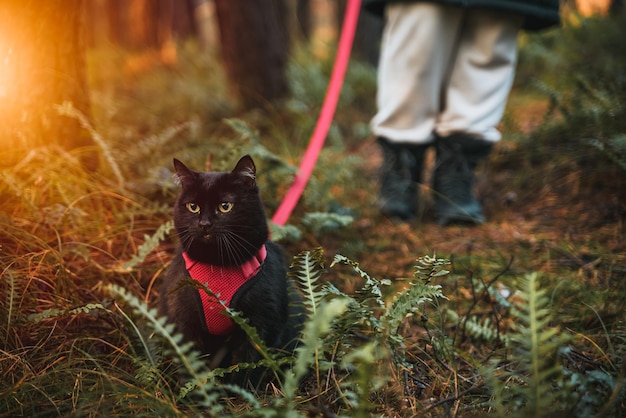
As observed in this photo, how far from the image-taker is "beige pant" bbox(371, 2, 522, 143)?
326cm

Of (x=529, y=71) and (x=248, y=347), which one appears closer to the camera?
(x=248, y=347)

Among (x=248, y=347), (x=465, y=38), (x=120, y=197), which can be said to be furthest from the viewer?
(x=465, y=38)

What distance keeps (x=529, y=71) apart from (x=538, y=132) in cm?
325

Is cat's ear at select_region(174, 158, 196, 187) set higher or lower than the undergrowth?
higher

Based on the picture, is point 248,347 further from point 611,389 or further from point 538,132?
point 538,132

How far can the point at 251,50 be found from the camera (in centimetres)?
514

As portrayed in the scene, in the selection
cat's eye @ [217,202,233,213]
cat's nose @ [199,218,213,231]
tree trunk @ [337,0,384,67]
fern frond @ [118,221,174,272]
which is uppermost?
cat's eye @ [217,202,233,213]

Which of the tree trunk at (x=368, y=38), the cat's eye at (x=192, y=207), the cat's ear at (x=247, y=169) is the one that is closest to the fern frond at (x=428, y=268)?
the cat's ear at (x=247, y=169)

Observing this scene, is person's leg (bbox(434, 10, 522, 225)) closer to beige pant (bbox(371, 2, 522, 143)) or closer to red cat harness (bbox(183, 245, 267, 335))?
beige pant (bbox(371, 2, 522, 143))

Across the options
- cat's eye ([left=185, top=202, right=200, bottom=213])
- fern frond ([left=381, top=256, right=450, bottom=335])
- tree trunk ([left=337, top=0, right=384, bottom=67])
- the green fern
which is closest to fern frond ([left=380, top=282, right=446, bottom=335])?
fern frond ([left=381, top=256, right=450, bottom=335])

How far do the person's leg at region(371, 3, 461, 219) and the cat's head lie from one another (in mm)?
1820

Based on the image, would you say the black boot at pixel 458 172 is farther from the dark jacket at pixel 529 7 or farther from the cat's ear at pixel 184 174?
the cat's ear at pixel 184 174

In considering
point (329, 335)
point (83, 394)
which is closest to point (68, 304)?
point (83, 394)

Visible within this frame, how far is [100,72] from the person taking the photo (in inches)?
300
